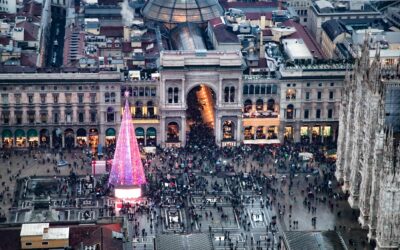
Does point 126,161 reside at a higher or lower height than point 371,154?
lower

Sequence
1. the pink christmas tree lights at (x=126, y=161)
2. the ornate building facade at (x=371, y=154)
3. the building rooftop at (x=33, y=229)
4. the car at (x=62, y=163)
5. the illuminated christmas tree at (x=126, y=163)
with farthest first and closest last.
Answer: the car at (x=62, y=163) → the illuminated christmas tree at (x=126, y=163) → the pink christmas tree lights at (x=126, y=161) → the ornate building facade at (x=371, y=154) → the building rooftop at (x=33, y=229)

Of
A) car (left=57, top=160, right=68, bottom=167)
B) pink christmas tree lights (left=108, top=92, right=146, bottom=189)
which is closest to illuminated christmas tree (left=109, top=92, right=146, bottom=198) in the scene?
pink christmas tree lights (left=108, top=92, right=146, bottom=189)

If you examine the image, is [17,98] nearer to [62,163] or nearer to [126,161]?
[62,163]

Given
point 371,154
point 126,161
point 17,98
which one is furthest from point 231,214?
point 17,98

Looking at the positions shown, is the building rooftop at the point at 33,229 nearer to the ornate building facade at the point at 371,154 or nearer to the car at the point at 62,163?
the car at the point at 62,163

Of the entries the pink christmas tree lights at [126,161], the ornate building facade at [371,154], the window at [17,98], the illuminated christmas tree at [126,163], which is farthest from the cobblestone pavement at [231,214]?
the window at [17,98]

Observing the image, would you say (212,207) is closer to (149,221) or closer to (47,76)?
(149,221)

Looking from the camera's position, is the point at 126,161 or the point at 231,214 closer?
the point at 231,214
